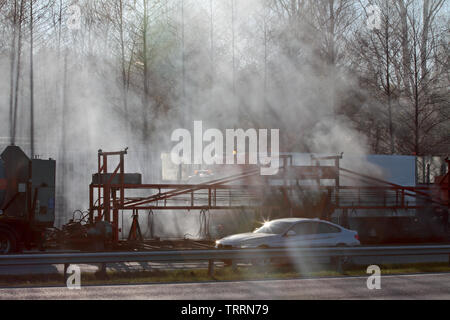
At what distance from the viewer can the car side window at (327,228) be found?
39.2 ft

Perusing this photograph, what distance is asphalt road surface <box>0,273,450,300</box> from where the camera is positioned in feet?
23.4

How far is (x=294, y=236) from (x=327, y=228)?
2.93 ft

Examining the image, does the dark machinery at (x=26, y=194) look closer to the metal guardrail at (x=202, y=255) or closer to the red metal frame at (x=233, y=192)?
the red metal frame at (x=233, y=192)

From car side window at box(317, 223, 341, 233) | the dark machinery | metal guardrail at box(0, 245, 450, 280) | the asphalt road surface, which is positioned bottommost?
the asphalt road surface

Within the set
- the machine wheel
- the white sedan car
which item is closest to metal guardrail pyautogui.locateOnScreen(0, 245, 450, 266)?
the white sedan car

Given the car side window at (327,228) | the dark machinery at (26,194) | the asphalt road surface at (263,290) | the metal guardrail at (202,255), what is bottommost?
the asphalt road surface at (263,290)

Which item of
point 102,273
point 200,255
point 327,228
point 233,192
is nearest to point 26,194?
point 102,273

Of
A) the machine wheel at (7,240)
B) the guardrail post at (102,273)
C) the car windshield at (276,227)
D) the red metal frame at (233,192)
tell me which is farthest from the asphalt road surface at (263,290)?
the red metal frame at (233,192)

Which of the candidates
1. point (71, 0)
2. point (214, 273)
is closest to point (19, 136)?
point (71, 0)

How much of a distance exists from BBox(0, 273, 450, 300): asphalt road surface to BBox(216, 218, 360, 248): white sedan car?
8.57 feet

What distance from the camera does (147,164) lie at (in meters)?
16.8

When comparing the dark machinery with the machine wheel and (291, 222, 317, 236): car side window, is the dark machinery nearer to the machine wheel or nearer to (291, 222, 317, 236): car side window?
the machine wheel

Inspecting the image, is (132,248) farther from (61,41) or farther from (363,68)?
(363,68)

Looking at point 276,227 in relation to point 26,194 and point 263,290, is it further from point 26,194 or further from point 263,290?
point 26,194
